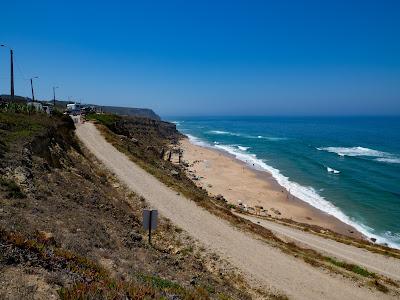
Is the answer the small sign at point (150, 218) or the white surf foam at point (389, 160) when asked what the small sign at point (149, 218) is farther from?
the white surf foam at point (389, 160)

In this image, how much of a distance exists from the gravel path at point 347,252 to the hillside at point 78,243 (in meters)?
11.4

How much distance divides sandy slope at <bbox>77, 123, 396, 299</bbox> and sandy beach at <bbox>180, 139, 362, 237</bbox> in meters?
19.7

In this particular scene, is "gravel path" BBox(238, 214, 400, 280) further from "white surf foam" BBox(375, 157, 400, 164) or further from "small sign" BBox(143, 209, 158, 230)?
"white surf foam" BBox(375, 157, 400, 164)

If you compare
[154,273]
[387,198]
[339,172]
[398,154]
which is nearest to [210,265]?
[154,273]

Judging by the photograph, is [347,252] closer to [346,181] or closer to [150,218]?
[150,218]

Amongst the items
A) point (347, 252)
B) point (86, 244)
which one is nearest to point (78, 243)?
point (86, 244)

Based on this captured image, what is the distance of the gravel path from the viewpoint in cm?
2445

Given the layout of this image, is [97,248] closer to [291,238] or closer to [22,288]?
[22,288]

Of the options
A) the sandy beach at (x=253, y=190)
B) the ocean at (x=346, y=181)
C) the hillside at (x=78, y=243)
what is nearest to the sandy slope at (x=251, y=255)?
the hillside at (x=78, y=243)

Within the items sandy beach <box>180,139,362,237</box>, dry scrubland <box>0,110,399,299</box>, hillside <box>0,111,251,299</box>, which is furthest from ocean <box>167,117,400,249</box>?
hillside <box>0,111,251,299</box>

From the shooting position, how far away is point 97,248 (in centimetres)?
1352

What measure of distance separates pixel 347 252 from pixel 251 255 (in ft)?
35.0

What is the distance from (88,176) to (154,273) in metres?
14.3

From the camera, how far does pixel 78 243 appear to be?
12758 mm
